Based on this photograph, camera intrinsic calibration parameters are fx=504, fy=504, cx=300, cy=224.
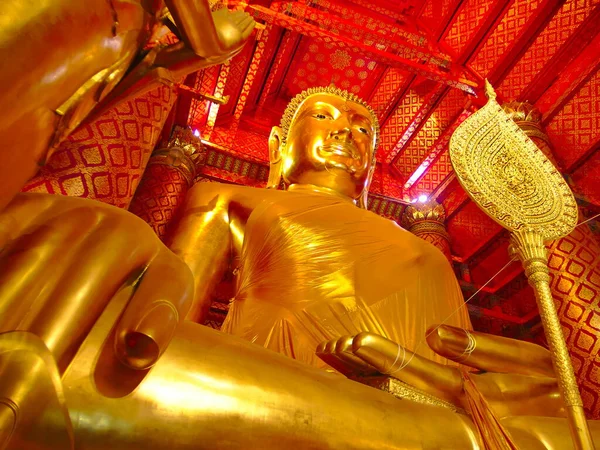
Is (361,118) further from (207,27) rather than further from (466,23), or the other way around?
(466,23)

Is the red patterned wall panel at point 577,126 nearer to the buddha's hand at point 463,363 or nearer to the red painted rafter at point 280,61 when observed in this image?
the red painted rafter at point 280,61

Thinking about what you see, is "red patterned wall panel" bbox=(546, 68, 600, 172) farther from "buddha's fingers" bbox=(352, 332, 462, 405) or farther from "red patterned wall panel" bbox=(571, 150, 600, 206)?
"buddha's fingers" bbox=(352, 332, 462, 405)

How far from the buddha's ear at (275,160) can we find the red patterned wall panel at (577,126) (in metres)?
2.19

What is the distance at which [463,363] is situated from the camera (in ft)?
3.37

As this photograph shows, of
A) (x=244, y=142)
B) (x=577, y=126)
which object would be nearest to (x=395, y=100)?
(x=244, y=142)

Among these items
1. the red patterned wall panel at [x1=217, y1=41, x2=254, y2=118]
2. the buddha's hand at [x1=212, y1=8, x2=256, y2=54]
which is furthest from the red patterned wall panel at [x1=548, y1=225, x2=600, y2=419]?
the red patterned wall panel at [x1=217, y1=41, x2=254, y2=118]

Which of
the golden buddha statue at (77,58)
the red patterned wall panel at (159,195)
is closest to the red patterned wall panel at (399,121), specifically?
the red patterned wall panel at (159,195)

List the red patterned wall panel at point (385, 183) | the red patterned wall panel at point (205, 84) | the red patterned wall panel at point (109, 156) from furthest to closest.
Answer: the red patterned wall panel at point (385, 183)
the red patterned wall panel at point (205, 84)
the red patterned wall panel at point (109, 156)

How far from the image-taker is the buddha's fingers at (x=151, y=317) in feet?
1.91

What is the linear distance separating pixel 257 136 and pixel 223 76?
889mm

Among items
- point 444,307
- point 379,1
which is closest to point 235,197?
point 444,307

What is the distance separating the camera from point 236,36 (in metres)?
0.76

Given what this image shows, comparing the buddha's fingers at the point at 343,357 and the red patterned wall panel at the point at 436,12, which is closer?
the buddha's fingers at the point at 343,357

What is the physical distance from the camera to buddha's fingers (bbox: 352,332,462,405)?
0.94 metres
